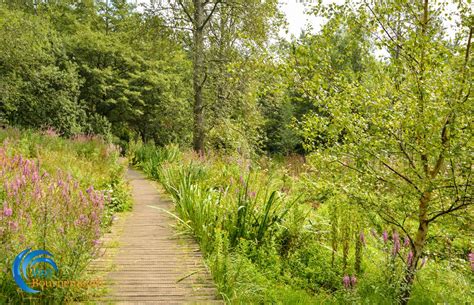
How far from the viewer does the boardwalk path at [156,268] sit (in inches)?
127

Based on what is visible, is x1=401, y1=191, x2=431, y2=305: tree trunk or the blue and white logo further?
x1=401, y1=191, x2=431, y2=305: tree trunk

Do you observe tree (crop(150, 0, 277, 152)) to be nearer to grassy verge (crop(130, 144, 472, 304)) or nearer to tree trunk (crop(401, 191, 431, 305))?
grassy verge (crop(130, 144, 472, 304))

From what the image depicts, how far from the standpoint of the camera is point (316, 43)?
3652 mm

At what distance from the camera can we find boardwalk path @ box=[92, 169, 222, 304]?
3.22 m

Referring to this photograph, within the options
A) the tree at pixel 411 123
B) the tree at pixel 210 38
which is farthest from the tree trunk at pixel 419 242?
the tree at pixel 210 38

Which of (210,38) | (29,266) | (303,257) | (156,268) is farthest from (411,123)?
(210,38)

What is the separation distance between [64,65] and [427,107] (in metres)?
17.9

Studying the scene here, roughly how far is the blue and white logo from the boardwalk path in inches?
21.8

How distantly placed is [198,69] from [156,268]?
8.79m

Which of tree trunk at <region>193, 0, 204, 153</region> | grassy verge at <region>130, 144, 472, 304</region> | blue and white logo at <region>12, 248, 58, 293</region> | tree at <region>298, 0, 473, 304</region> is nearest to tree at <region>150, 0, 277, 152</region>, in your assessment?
tree trunk at <region>193, 0, 204, 153</region>

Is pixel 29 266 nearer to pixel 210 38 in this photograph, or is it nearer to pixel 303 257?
pixel 303 257

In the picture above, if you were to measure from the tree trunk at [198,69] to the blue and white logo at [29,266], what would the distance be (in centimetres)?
865

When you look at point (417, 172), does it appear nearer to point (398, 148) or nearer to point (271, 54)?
point (398, 148)

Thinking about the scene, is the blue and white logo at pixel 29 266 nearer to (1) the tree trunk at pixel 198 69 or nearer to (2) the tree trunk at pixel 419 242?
(2) the tree trunk at pixel 419 242
